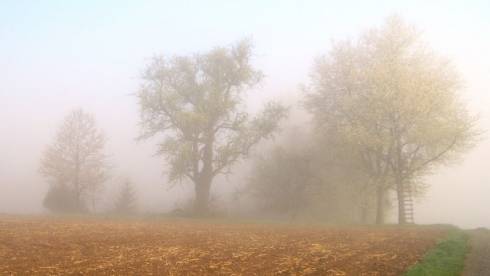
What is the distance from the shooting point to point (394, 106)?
118 ft

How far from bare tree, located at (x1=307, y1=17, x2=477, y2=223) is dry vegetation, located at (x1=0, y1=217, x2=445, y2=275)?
15.2m

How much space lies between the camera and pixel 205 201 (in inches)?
1780

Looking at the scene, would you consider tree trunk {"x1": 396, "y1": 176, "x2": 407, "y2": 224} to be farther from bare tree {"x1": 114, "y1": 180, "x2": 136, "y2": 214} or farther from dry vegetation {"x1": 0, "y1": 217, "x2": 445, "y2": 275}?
bare tree {"x1": 114, "y1": 180, "x2": 136, "y2": 214}

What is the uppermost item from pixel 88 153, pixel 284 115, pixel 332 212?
pixel 284 115

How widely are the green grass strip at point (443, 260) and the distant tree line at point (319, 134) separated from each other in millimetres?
16341

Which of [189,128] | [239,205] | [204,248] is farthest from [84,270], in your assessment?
[239,205]

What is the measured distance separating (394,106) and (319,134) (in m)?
9.63

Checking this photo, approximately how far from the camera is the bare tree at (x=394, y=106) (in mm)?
35875

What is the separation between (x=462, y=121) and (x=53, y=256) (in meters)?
33.5

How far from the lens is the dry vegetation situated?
1391 cm

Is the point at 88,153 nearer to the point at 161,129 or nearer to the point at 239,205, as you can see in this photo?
the point at 161,129

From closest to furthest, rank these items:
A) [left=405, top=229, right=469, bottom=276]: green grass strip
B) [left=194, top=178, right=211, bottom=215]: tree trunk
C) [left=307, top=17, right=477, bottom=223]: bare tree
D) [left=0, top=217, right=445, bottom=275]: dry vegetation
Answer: [left=0, top=217, right=445, bottom=275]: dry vegetation
[left=405, top=229, right=469, bottom=276]: green grass strip
[left=307, top=17, right=477, bottom=223]: bare tree
[left=194, top=178, right=211, bottom=215]: tree trunk

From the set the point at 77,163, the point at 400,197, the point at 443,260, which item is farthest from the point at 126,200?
the point at 443,260

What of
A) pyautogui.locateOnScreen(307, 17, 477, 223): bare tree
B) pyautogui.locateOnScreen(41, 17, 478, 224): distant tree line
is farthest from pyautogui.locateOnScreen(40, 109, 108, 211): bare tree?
pyautogui.locateOnScreen(307, 17, 477, 223): bare tree
